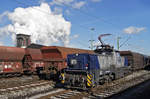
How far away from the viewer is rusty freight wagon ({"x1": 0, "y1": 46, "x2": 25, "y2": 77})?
14.5 meters

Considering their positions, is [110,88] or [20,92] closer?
[20,92]

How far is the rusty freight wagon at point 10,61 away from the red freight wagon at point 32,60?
627mm

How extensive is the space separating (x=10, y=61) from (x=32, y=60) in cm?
226

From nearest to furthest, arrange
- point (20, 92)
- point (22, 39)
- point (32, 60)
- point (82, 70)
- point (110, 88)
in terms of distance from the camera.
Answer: point (20, 92)
point (82, 70)
point (110, 88)
point (32, 60)
point (22, 39)

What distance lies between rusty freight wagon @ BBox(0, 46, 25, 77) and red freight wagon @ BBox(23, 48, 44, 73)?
Result: 63cm

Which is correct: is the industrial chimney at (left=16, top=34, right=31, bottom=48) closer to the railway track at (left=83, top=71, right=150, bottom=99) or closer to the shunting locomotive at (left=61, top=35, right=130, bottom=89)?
the shunting locomotive at (left=61, top=35, right=130, bottom=89)

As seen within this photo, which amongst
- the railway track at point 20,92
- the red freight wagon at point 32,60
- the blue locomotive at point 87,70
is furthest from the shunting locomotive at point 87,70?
the red freight wagon at point 32,60

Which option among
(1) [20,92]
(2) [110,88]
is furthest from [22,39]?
(2) [110,88]

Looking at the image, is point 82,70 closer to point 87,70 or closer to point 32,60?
point 87,70

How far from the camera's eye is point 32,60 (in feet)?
53.4

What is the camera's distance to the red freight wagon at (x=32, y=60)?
1638 centimetres

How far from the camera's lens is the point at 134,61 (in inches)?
827

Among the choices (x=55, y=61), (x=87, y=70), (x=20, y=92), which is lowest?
(x=20, y=92)

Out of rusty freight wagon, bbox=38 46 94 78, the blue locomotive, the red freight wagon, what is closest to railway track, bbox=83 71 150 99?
the blue locomotive
